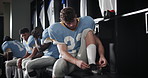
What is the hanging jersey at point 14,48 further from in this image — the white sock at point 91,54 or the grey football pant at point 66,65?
the white sock at point 91,54

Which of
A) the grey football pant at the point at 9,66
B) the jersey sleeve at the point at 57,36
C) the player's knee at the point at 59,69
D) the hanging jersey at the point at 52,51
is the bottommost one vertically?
the grey football pant at the point at 9,66

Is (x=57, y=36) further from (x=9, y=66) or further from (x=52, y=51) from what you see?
(x=9, y=66)

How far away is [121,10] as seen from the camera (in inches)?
71.1

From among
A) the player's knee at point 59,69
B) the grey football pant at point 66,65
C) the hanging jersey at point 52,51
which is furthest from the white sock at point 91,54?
the hanging jersey at point 52,51

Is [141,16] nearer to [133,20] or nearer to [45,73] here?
[133,20]

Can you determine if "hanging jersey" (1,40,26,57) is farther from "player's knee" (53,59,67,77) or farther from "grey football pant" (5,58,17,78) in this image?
"player's knee" (53,59,67,77)

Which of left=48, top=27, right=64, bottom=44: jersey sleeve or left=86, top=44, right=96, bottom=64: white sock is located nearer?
left=86, top=44, right=96, bottom=64: white sock

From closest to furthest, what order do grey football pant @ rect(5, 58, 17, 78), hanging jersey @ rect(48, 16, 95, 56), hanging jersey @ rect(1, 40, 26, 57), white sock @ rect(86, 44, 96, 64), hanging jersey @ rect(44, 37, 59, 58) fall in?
white sock @ rect(86, 44, 96, 64) < hanging jersey @ rect(48, 16, 95, 56) < hanging jersey @ rect(44, 37, 59, 58) < grey football pant @ rect(5, 58, 17, 78) < hanging jersey @ rect(1, 40, 26, 57)

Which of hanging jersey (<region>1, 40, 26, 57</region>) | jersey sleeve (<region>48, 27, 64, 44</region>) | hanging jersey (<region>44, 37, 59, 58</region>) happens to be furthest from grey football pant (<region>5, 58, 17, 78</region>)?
jersey sleeve (<region>48, 27, 64, 44</region>)

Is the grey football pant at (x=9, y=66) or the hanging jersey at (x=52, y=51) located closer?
the hanging jersey at (x=52, y=51)

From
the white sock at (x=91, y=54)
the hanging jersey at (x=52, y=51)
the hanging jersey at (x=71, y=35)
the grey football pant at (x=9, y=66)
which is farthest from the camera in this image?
the grey football pant at (x=9, y=66)

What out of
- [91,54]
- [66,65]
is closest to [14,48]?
[66,65]

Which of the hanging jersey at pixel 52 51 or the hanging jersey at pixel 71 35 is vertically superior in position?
the hanging jersey at pixel 71 35

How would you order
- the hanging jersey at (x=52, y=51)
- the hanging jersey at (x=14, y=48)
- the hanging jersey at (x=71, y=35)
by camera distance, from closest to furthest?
the hanging jersey at (x=71, y=35) < the hanging jersey at (x=52, y=51) < the hanging jersey at (x=14, y=48)
